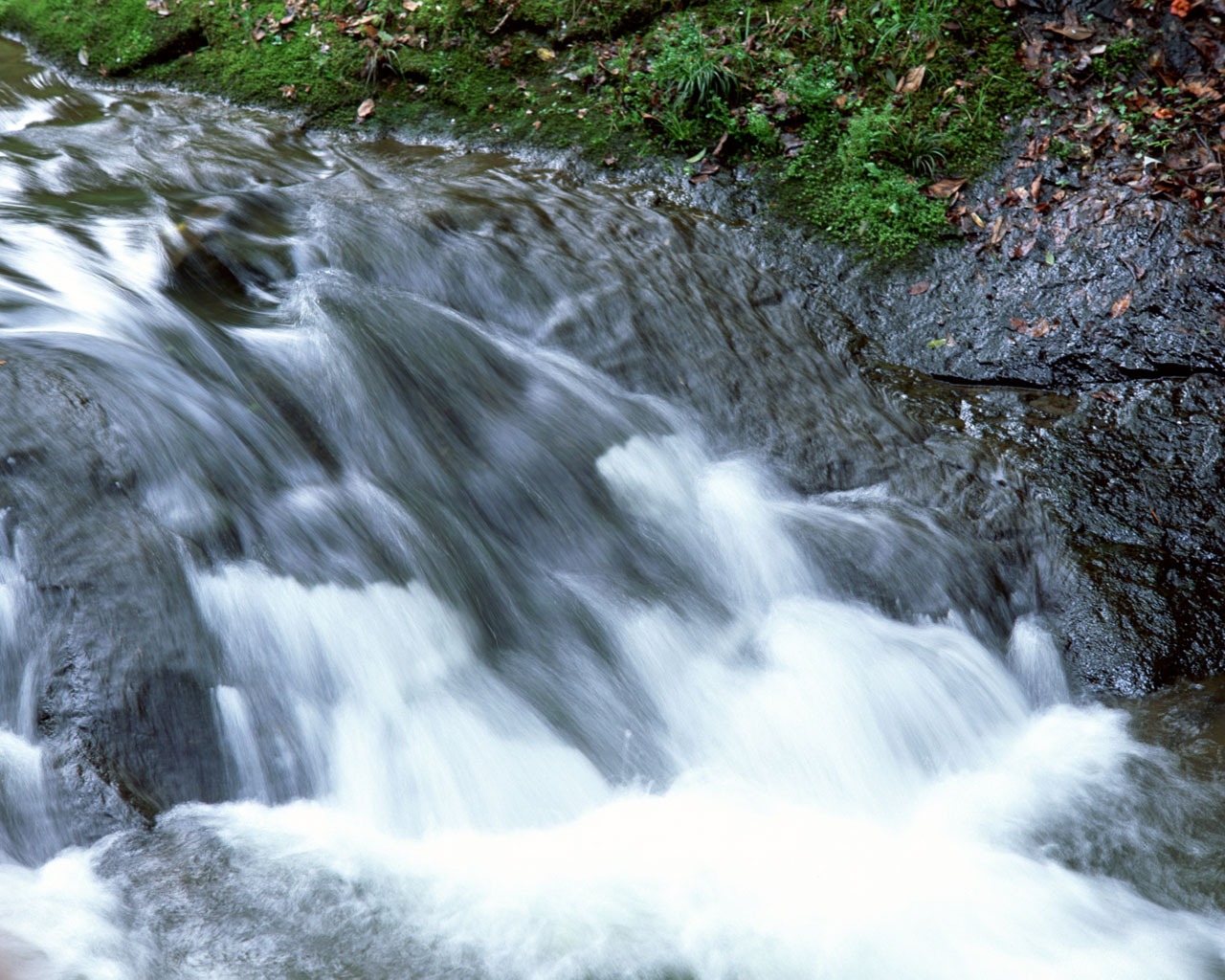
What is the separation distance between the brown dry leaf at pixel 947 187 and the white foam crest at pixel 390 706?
4.06 metres

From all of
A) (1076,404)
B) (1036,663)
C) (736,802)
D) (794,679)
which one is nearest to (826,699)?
(794,679)

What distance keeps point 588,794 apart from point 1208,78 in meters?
5.55

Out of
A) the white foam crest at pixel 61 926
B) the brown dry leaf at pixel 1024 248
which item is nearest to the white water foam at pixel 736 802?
the white foam crest at pixel 61 926

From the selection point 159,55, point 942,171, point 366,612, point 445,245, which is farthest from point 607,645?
point 159,55

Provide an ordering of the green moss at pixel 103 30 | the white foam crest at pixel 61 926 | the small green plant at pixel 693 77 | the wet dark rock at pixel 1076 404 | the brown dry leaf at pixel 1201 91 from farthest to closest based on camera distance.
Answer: the green moss at pixel 103 30, the small green plant at pixel 693 77, the brown dry leaf at pixel 1201 91, the wet dark rock at pixel 1076 404, the white foam crest at pixel 61 926

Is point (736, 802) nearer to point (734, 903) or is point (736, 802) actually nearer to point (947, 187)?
point (734, 903)

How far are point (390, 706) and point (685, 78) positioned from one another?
4.63 meters

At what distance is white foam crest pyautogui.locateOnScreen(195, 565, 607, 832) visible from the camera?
11.1ft

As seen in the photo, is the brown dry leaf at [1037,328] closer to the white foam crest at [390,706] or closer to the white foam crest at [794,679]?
the white foam crest at [794,679]

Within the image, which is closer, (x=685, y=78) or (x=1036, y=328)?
(x=1036, y=328)

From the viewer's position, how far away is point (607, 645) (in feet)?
13.1

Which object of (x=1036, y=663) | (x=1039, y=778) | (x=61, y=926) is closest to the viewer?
(x=61, y=926)

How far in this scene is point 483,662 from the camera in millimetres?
3748

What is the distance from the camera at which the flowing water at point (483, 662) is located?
2.98 metres
